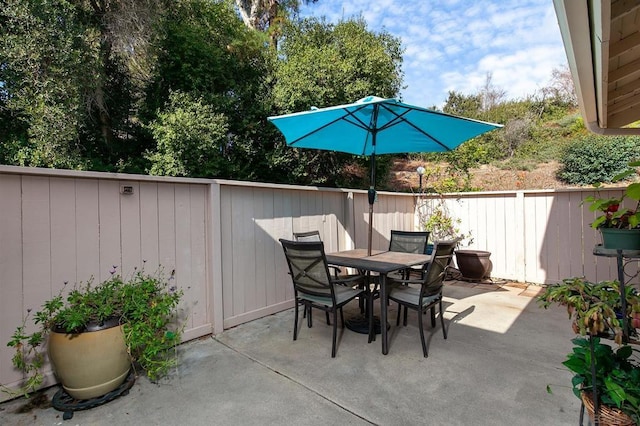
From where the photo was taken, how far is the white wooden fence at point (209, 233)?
206 cm

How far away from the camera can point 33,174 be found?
2.05 metres

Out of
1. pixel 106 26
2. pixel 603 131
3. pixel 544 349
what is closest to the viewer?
pixel 544 349

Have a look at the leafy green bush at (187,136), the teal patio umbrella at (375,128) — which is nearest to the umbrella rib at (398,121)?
the teal patio umbrella at (375,128)

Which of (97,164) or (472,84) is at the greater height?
(472,84)

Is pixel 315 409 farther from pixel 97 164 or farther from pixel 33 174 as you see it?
pixel 97 164

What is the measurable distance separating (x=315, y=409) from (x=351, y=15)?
929 centimetres

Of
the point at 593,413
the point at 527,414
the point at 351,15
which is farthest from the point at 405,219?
the point at 351,15

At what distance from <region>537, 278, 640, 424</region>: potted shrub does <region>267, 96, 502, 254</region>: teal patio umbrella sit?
1.86m

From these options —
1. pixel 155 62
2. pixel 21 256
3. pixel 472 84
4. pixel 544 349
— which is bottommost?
pixel 544 349

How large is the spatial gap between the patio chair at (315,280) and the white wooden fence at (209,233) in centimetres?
84

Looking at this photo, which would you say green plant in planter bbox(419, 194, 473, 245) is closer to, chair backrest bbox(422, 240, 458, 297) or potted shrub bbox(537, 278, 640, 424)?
chair backrest bbox(422, 240, 458, 297)

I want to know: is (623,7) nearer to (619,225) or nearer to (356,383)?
(619,225)

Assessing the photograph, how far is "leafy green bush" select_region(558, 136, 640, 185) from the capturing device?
28.2ft

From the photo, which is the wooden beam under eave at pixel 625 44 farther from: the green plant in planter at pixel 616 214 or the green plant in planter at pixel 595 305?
the green plant in planter at pixel 595 305
